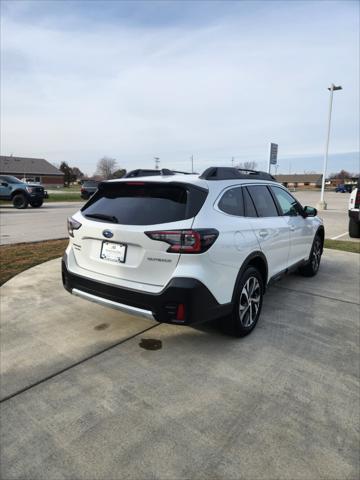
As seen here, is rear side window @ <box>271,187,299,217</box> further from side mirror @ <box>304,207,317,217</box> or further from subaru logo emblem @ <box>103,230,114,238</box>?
subaru logo emblem @ <box>103,230,114,238</box>

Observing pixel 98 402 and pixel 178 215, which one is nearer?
pixel 98 402

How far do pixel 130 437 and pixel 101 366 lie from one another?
0.90 metres

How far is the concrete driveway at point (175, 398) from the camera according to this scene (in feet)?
6.57

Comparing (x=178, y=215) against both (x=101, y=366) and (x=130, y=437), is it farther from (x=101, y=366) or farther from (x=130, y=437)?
(x=130, y=437)

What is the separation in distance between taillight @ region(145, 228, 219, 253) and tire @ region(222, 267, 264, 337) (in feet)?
2.44

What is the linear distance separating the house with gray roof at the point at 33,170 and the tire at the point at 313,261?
2905 inches

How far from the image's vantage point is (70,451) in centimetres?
206

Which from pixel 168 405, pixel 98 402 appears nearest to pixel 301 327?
pixel 168 405

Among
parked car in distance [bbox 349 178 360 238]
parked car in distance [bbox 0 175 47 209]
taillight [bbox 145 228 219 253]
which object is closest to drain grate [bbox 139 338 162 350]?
taillight [bbox 145 228 219 253]

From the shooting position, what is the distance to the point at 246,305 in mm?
3568

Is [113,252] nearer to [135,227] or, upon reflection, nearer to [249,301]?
[135,227]

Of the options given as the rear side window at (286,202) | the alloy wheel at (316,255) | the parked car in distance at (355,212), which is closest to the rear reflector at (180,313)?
the rear side window at (286,202)

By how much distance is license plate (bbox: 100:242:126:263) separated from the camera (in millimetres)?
3084

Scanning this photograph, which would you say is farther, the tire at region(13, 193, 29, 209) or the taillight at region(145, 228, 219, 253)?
the tire at region(13, 193, 29, 209)
